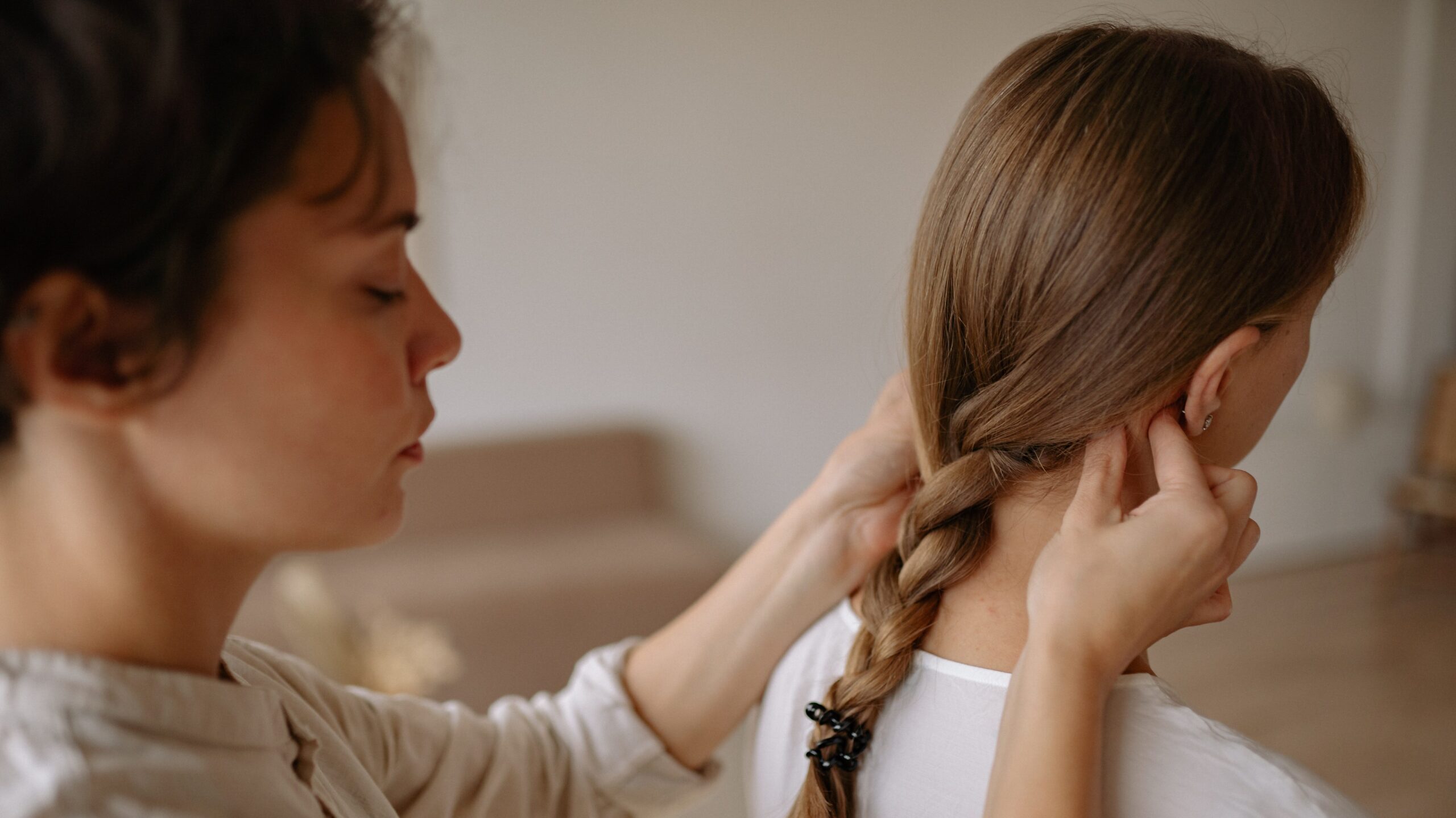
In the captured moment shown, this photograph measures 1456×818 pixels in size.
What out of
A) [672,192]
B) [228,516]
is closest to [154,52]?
[228,516]

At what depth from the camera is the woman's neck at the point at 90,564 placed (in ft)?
1.83

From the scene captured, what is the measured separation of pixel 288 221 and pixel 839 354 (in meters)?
3.55

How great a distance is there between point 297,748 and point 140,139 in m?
0.43

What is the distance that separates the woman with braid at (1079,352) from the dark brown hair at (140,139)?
0.53 meters

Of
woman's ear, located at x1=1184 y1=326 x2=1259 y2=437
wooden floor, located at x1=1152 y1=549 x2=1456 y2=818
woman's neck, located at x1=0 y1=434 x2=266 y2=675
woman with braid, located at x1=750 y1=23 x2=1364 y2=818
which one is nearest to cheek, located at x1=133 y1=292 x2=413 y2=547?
woman's neck, located at x1=0 y1=434 x2=266 y2=675

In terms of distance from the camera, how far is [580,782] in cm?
104

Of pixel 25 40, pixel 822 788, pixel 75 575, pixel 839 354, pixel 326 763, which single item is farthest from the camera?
pixel 839 354

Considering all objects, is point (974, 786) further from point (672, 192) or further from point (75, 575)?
point (672, 192)

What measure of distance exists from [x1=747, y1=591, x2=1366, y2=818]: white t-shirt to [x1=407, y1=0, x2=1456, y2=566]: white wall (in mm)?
2457

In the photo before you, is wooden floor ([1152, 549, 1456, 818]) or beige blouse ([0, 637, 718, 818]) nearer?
beige blouse ([0, 637, 718, 818])

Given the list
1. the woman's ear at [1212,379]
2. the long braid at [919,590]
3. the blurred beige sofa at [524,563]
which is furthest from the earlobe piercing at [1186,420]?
the blurred beige sofa at [524,563]

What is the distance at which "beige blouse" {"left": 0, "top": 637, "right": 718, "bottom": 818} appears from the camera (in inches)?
21.2

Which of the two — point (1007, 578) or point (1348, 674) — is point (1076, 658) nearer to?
point (1007, 578)

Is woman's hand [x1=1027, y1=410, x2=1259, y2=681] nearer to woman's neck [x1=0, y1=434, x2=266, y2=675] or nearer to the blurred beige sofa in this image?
woman's neck [x1=0, y1=434, x2=266, y2=675]
